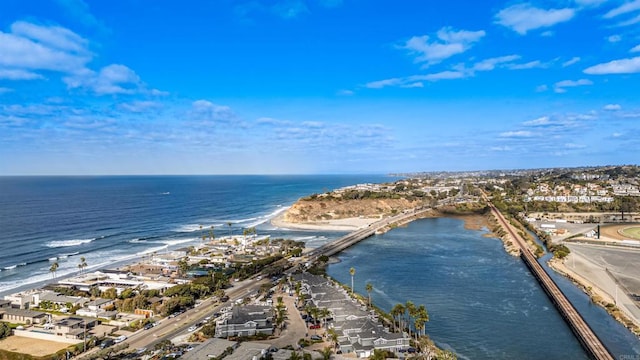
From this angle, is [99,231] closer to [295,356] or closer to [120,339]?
[120,339]

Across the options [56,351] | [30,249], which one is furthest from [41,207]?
[56,351]

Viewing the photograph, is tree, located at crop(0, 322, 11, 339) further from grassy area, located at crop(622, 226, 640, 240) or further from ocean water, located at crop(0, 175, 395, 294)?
grassy area, located at crop(622, 226, 640, 240)

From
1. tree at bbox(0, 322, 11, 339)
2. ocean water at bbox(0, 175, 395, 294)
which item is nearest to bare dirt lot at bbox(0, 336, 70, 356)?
tree at bbox(0, 322, 11, 339)

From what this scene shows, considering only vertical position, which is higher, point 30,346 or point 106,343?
point 106,343

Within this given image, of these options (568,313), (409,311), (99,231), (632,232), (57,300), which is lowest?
(568,313)

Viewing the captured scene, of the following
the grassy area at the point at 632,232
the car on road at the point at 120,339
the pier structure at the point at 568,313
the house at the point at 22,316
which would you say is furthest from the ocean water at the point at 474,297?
the house at the point at 22,316

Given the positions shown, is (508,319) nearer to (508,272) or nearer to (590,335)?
(590,335)

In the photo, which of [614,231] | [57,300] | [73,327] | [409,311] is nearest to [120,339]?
[73,327]

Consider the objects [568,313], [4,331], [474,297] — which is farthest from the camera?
[474,297]
